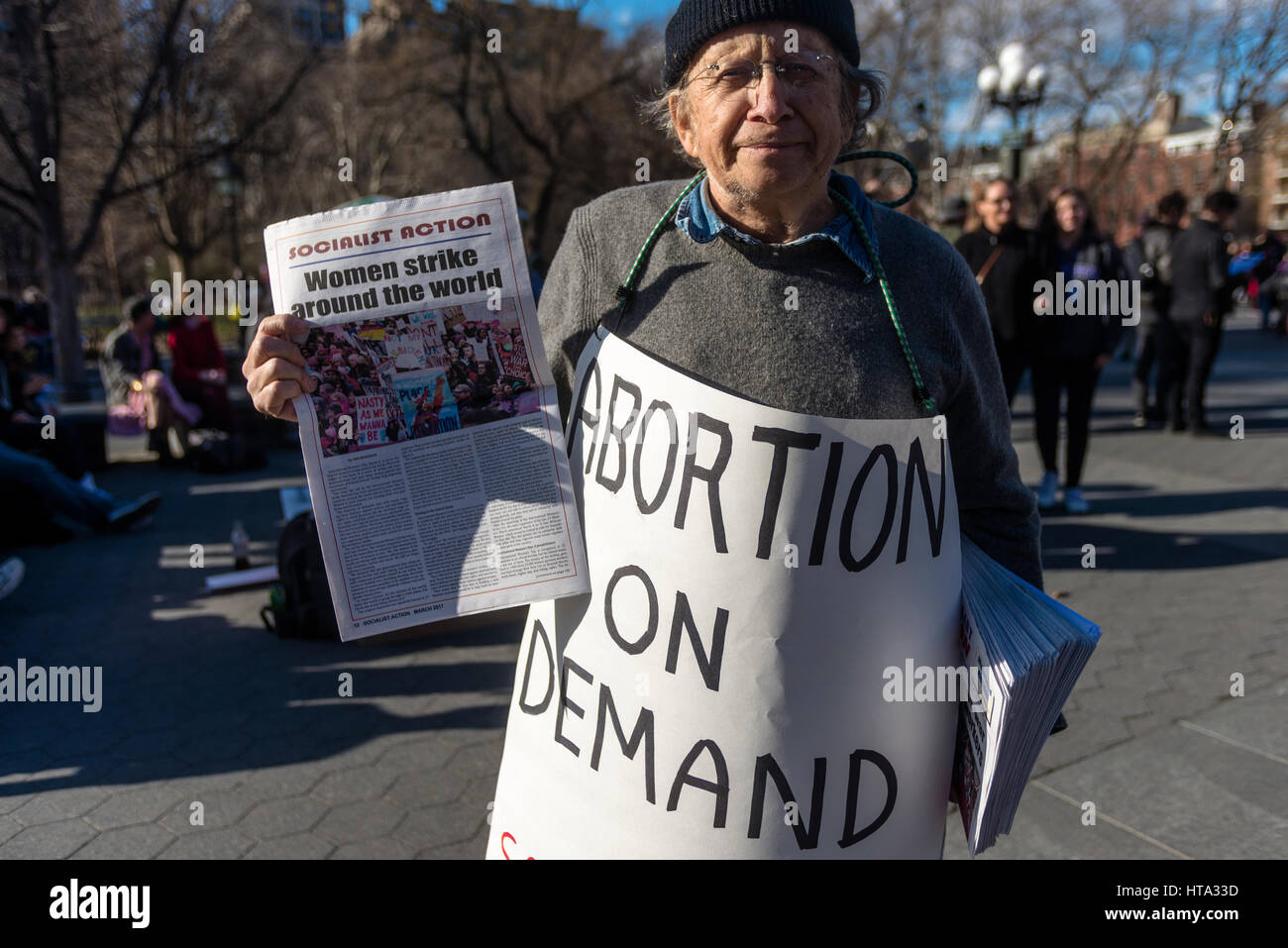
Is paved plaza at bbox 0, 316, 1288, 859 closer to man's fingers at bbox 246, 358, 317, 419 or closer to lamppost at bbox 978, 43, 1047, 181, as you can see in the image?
man's fingers at bbox 246, 358, 317, 419

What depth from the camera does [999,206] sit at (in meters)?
5.93

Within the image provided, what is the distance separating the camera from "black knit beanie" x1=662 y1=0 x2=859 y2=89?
1353 millimetres

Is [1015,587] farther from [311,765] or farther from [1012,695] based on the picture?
[311,765]

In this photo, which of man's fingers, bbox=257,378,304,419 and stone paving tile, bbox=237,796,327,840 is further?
stone paving tile, bbox=237,796,327,840

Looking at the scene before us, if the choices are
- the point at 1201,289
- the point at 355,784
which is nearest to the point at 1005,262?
the point at 1201,289

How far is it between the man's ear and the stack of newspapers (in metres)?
0.79

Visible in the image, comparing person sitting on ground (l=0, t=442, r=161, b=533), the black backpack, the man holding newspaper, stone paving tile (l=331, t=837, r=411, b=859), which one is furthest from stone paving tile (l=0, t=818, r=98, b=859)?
person sitting on ground (l=0, t=442, r=161, b=533)

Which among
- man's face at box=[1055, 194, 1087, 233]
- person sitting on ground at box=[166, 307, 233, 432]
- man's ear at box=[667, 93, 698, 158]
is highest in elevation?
man's face at box=[1055, 194, 1087, 233]

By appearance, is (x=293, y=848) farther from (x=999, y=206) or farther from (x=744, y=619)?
(x=999, y=206)

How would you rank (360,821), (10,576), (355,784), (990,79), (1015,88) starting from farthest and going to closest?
(990,79) < (1015,88) < (10,576) < (355,784) < (360,821)

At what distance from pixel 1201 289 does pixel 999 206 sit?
3.31 m

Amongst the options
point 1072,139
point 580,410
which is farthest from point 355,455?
point 1072,139

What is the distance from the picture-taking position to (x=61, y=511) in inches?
247
